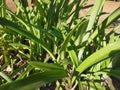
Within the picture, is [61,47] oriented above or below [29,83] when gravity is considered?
above

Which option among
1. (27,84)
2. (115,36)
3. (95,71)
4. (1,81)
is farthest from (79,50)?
(27,84)

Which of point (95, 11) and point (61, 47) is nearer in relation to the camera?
point (95, 11)

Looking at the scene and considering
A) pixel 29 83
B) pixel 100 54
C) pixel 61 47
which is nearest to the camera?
pixel 29 83

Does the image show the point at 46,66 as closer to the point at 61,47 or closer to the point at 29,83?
the point at 61,47

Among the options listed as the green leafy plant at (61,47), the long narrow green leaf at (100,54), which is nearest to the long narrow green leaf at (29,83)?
the green leafy plant at (61,47)

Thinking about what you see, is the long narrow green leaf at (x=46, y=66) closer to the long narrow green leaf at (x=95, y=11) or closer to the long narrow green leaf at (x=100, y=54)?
the long narrow green leaf at (x=100, y=54)

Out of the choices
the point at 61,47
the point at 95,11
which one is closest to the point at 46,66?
the point at 61,47

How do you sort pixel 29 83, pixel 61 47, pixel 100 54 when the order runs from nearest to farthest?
pixel 29 83 → pixel 100 54 → pixel 61 47

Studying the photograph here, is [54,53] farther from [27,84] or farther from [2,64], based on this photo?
[27,84]
